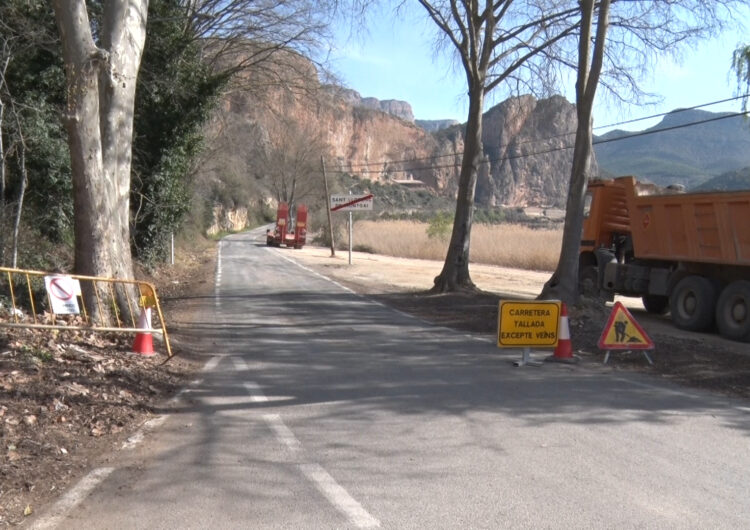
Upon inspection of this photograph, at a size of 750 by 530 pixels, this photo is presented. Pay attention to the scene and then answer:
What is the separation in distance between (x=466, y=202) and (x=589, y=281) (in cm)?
390

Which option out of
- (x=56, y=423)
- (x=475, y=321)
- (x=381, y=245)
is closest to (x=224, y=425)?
(x=56, y=423)

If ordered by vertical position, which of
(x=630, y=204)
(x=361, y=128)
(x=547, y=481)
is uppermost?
(x=361, y=128)

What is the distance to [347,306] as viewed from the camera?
16.8 metres

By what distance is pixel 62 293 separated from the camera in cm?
855

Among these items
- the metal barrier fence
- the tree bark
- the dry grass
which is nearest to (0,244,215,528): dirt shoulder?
the metal barrier fence

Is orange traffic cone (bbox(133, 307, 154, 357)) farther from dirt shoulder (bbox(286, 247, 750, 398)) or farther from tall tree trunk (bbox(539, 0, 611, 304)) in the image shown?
tall tree trunk (bbox(539, 0, 611, 304))

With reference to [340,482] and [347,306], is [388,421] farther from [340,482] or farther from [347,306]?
[347,306]

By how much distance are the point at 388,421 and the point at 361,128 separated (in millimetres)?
137053

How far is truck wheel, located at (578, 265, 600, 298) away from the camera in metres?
17.9

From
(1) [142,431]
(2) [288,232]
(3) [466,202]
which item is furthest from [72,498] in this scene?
(2) [288,232]

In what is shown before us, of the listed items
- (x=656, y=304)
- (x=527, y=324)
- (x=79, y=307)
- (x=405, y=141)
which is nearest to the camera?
(x=527, y=324)

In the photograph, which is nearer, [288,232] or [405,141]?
[288,232]

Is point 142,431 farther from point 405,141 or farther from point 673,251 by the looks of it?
point 405,141

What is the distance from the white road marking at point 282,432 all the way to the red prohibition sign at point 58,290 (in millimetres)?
3345
